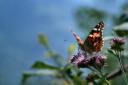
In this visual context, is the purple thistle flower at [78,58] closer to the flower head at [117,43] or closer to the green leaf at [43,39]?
the flower head at [117,43]

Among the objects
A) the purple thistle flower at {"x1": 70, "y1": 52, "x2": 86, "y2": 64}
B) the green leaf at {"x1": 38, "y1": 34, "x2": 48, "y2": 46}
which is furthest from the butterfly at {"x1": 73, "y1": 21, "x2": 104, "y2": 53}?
the green leaf at {"x1": 38, "y1": 34, "x2": 48, "y2": 46}

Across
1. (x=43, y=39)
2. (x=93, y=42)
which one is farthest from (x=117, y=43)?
(x=43, y=39)

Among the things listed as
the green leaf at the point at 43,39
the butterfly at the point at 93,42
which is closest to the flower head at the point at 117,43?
the butterfly at the point at 93,42

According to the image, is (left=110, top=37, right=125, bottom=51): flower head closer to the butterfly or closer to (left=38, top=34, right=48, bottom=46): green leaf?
the butterfly

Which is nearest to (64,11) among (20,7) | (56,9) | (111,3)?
(56,9)

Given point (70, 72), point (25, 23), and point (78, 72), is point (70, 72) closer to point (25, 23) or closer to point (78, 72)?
point (78, 72)

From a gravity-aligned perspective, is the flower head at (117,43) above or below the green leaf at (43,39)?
below

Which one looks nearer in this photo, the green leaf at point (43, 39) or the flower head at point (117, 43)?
the flower head at point (117, 43)

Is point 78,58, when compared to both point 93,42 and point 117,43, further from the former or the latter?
point 117,43
